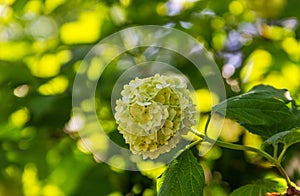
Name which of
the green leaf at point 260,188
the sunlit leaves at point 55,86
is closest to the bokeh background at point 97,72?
the sunlit leaves at point 55,86

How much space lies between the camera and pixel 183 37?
3.50 feet

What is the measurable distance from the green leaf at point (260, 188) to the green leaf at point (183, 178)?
4.1 inches

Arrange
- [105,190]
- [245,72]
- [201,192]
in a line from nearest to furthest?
[201,192]
[105,190]
[245,72]

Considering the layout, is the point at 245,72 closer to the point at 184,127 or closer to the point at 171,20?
the point at 171,20

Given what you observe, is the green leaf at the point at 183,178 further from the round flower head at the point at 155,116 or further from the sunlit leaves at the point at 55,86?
the sunlit leaves at the point at 55,86

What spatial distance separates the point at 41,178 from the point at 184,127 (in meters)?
0.55

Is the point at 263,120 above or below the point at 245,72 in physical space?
above

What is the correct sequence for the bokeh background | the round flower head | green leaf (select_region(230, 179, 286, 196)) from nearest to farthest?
the round flower head
green leaf (select_region(230, 179, 286, 196))
the bokeh background

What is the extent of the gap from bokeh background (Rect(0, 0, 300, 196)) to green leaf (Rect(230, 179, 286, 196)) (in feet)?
0.88

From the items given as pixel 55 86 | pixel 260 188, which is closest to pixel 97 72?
pixel 55 86

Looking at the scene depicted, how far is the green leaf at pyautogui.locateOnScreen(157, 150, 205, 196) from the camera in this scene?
0.60 m

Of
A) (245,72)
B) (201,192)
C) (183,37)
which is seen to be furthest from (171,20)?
(201,192)

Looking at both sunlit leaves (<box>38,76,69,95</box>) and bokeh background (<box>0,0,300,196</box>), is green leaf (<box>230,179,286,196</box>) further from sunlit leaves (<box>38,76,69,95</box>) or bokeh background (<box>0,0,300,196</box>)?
sunlit leaves (<box>38,76,69,95</box>)

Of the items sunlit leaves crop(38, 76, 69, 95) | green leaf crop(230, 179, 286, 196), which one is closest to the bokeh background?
sunlit leaves crop(38, 76, 69, 95)
